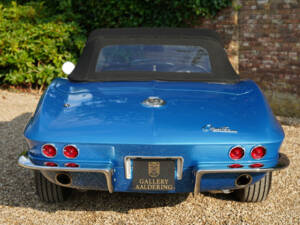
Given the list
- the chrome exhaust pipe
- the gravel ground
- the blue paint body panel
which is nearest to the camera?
the blue paint body panel

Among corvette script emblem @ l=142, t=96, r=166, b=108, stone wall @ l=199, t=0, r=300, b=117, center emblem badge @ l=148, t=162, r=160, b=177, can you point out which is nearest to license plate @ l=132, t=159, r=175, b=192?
center emblem badge @ l=148, t=162, r=160, b=177

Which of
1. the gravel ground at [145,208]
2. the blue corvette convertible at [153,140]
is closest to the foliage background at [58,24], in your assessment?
the gravel ground at [145,208]

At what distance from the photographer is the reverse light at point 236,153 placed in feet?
8.46

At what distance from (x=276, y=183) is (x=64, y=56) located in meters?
5.26

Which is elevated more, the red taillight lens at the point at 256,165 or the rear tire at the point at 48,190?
the red taillight lens at the point at 256,165

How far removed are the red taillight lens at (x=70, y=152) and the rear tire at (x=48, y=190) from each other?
0.66 meters

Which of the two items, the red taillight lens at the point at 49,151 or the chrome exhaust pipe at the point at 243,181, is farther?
the chrome exhaust pipe at the point at 243,181

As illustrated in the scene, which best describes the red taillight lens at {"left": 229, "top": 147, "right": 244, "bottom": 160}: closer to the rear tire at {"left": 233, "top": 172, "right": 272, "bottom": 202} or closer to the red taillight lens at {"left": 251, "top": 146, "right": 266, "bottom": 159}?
the red taillight lens at {"left": 251, "top": 146, "right": 266, "bottom": 159}

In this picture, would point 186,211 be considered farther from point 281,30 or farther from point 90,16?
point 90,16

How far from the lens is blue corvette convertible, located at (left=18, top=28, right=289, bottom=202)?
2.55m

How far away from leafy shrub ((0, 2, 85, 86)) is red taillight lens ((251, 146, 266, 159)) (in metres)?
5.59

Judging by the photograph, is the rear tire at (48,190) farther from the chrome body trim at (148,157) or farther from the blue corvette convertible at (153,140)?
the chrome body trim at (148,157)

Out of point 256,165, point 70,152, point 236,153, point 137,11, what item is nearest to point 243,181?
point 256,165

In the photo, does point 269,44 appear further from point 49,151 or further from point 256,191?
point 49,151
